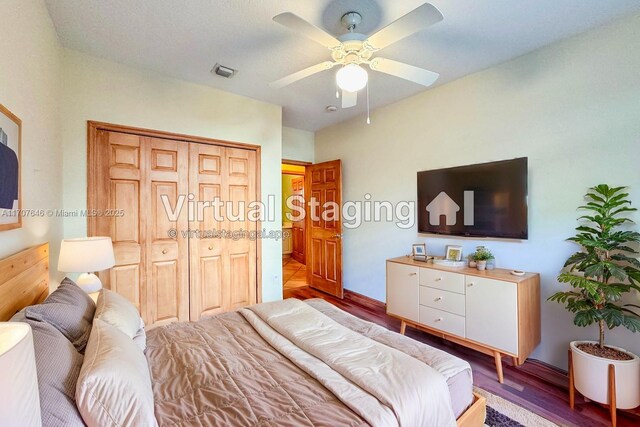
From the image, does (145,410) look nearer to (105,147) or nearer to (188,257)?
(188,257)

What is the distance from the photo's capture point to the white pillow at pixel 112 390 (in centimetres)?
81

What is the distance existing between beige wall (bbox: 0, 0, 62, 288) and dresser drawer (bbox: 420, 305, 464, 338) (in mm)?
2867

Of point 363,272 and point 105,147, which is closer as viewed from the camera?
point 105,147

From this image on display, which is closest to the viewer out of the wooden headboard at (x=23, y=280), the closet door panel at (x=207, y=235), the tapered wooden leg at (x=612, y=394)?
the wooden headboard at (x=23, y=280)

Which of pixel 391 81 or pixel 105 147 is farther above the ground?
pixel 391 81

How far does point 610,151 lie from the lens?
2.00 m

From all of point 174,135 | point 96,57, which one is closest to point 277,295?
point 174,135

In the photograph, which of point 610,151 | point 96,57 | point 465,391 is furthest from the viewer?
point 96,57

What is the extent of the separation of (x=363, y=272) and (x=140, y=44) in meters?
3.48

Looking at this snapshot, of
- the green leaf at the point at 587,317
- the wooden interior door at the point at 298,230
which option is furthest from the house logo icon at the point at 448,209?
the wooden interior door at the point at 298,230

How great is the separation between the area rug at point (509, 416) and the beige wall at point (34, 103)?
9.14ft

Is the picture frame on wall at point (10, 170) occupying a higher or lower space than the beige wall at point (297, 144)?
lower

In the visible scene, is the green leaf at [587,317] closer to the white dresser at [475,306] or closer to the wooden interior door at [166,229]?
the white dresser at [475,306]

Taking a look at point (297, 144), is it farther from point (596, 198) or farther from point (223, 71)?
point (596, 198)
